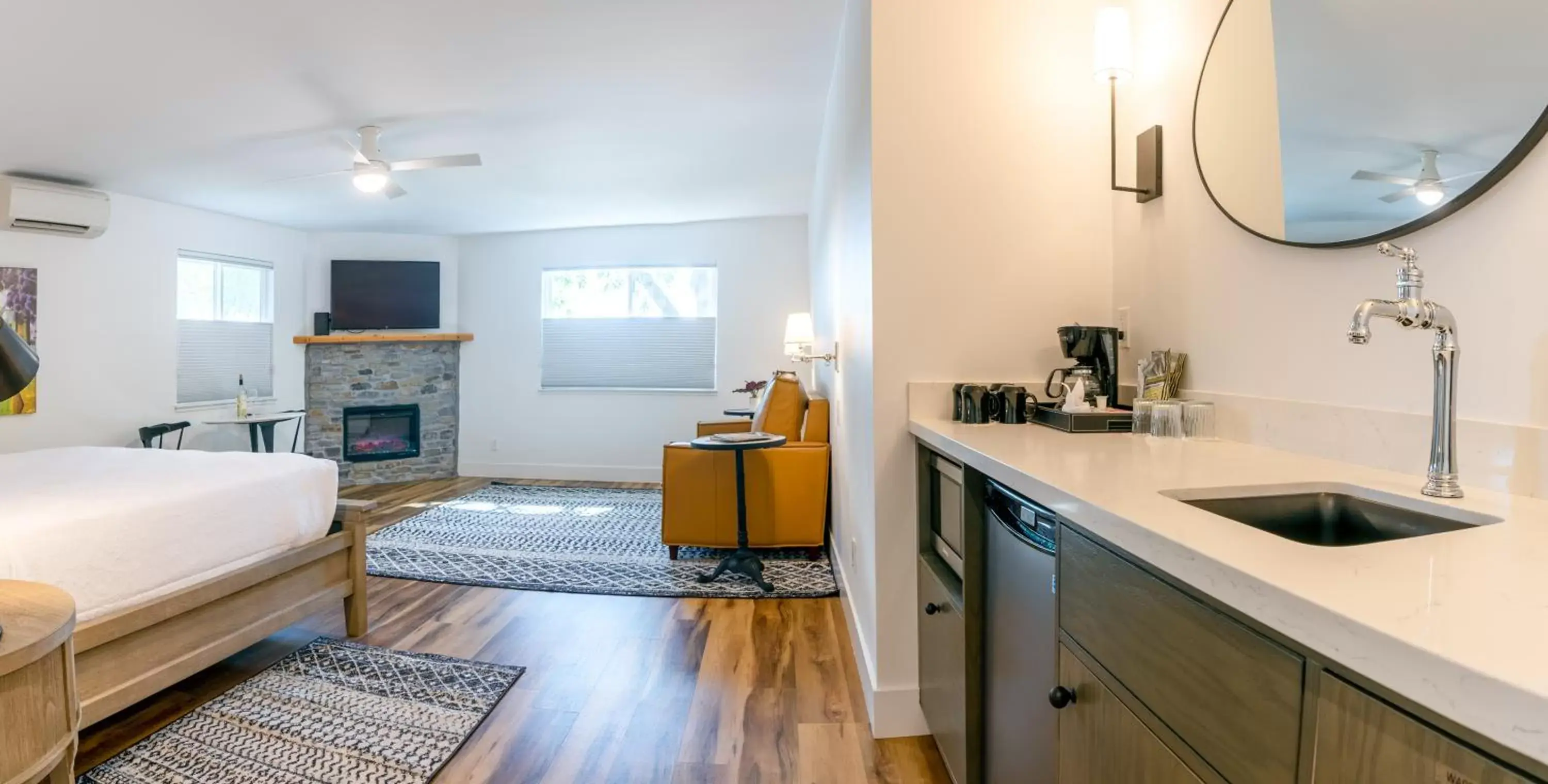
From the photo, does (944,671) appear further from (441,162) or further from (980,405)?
(441,162)

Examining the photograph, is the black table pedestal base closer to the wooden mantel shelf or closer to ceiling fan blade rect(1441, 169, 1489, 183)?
ceiling fan blade rect(1441, 169, 1489, 183)

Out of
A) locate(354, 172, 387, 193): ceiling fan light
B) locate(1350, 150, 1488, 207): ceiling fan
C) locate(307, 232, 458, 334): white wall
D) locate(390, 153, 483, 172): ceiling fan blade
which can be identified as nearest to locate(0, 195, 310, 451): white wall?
locate(307, 232, 458, 334): white wall

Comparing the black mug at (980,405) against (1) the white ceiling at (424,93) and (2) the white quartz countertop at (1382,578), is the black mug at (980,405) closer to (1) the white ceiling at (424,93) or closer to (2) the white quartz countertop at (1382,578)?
(2) the white quartz countertop at (1382,578)

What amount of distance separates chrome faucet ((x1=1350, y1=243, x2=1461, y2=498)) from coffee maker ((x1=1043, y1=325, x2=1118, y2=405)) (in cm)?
93

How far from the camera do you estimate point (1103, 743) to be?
93cm

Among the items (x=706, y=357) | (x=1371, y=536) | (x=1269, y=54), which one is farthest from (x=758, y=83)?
(x=706, y=357)

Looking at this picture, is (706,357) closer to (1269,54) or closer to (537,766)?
(537,766)

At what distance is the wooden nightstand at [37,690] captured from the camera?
1.21 metres

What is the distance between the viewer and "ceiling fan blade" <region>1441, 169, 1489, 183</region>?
0.97m

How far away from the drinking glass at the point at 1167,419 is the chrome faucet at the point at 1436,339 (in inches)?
23.6

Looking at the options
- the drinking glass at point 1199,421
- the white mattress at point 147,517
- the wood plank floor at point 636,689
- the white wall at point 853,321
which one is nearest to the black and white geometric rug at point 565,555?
the wood plank floor at point 636,689

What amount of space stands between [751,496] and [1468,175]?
10.2 feet

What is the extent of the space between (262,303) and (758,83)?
5.36 metres

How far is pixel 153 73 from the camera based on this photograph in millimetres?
2828
